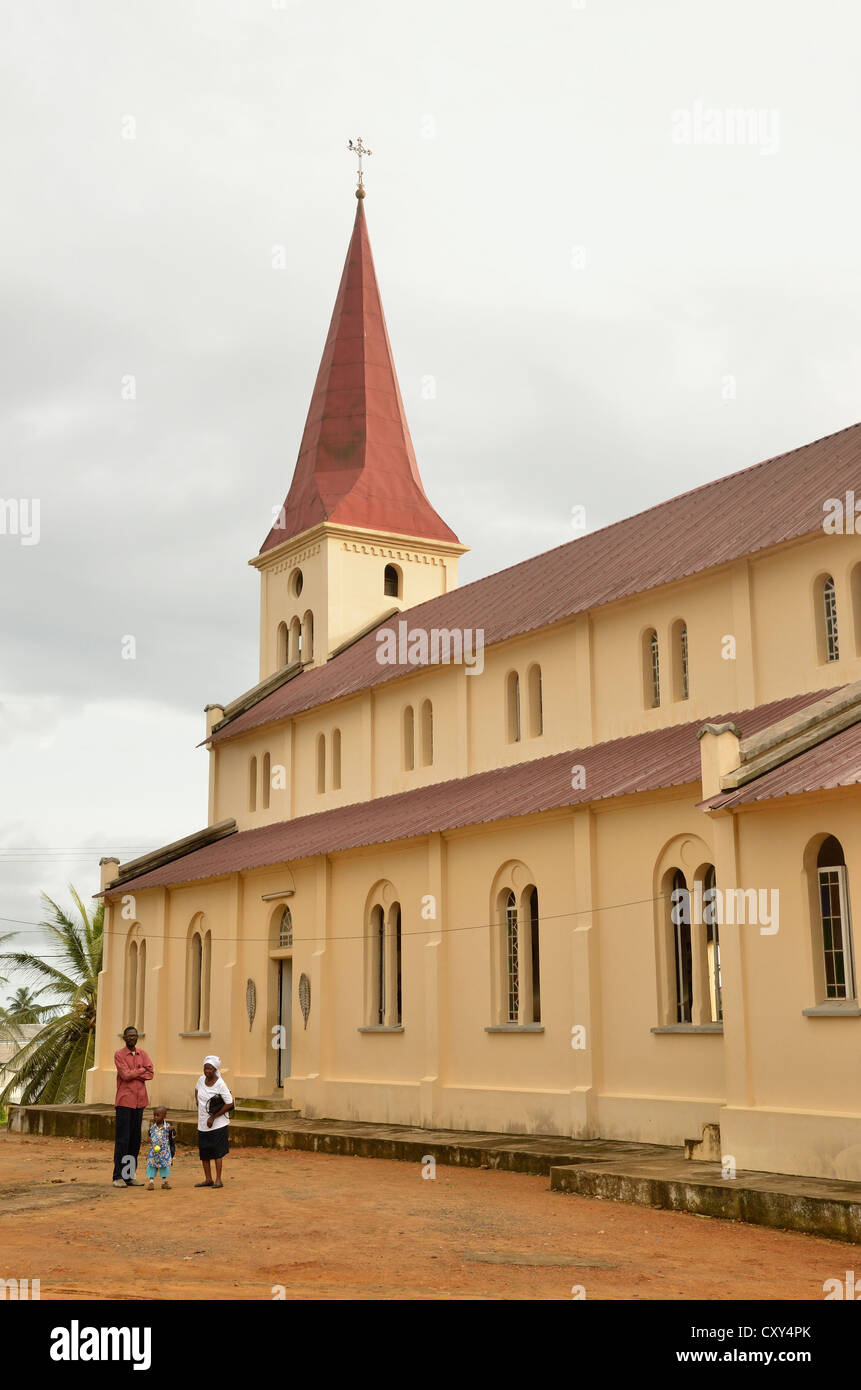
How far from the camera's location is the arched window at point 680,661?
22.9 meters

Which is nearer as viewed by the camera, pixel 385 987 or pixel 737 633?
pixel 737 633

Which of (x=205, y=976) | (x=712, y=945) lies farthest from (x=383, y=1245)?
(x=205, y=976)

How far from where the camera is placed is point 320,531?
38.0 metres

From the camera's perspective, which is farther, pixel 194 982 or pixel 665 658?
pixel 194 982

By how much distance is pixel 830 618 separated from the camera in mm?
20594

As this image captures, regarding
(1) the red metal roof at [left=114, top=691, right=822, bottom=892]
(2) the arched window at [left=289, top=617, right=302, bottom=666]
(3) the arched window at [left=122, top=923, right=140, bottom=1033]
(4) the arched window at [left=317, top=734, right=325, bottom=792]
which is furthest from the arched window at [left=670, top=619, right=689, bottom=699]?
(2) the arched window at [left=289, top=617, right=302, bottom=666]

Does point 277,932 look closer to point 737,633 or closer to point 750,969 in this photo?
point 737,633

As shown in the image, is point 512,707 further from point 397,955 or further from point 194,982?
point 194,982

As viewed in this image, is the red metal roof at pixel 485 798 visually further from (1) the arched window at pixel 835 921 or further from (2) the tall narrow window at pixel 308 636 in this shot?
(2) the tall narrow window at pixel 308 636

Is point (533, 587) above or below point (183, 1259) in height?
above

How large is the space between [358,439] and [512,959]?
21.4 metres

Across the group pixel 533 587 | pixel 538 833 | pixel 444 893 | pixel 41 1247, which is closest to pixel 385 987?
pixel 444 893

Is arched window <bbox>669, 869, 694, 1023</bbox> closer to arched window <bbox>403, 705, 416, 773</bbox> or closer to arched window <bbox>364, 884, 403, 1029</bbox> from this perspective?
arched window <bbox>364, 884, 403, 1029</bbox>
